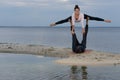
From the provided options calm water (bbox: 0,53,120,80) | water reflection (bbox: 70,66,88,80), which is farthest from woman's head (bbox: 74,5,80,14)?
water reflection (bbox: 70,66,88,80)

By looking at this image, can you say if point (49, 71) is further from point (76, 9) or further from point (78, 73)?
point (76, 9)

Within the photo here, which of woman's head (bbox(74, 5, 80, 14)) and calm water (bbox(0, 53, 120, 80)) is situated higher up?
woman's head (bbox(74, 5, 80, 14))

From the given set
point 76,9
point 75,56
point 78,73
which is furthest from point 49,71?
point 75,56

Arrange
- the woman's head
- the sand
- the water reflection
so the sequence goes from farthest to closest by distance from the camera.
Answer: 1. the woman's head
2. the sand
3. the water reflection

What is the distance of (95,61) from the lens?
98.7 feet

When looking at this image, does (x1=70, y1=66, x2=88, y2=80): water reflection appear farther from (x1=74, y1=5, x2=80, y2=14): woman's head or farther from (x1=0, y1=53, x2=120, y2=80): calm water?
(x1=74, y1=5, x2=80, y2=14): woman's head

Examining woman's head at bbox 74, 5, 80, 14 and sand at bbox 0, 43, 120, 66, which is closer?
sand at bbox 0, 43, 120, 66

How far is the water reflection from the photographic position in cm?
2436

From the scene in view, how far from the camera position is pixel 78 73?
85.0 ft

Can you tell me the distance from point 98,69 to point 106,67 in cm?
95

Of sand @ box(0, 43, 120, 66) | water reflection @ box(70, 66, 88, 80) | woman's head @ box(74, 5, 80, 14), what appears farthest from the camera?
woman's head @ box(74, 5, 80, 14)

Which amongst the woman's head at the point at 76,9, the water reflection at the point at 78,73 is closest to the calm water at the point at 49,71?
the water reflection at the point at 78,73

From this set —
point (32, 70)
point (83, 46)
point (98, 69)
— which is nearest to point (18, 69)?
point (32, 70)

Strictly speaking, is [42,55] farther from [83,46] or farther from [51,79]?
[51,79]
